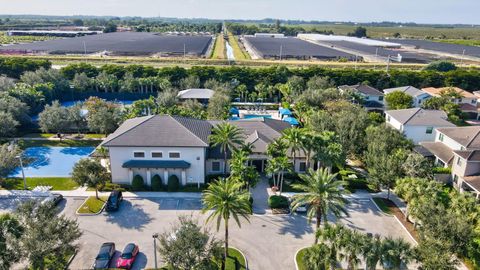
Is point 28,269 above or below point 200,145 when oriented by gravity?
below

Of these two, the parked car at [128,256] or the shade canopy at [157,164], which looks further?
the shade canopy at [157,164]

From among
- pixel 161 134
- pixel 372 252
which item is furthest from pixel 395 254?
pixel 161 134

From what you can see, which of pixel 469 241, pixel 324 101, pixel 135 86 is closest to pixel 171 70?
pixel 135 86

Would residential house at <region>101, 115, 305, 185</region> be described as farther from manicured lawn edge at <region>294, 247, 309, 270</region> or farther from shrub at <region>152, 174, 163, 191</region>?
manicured lawn edge at <region>294, 247, 309, 270</region>

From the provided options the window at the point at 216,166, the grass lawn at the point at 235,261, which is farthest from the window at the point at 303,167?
the grass lawn at the point at 235,261

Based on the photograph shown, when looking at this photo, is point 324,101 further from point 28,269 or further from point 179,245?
point 28,269

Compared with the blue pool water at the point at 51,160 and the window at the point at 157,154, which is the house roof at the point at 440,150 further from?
the blue pool water at the point at 51,160

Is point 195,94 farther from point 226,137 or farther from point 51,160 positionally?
point 226,137
